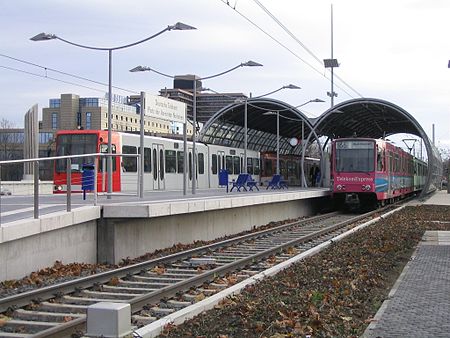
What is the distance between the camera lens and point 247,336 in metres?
6.83

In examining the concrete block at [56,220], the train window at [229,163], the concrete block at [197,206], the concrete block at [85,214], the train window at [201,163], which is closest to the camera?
the concrete block at [56,220]

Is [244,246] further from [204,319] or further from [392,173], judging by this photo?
[392,173]

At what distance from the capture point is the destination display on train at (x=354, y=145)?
3144 cm

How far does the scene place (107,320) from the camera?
20.0 feet

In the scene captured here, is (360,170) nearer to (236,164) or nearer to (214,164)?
(214,164)

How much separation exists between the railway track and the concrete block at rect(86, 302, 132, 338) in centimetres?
104

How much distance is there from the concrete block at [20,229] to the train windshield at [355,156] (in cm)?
2254

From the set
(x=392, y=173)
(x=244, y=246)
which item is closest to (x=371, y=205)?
(x=392, y=173)

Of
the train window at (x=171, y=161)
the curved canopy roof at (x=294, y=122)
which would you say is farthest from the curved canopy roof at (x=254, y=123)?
the train window at (x=171, y=161)

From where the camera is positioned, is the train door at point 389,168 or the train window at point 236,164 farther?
the train window at point 236,164

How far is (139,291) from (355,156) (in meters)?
23.0

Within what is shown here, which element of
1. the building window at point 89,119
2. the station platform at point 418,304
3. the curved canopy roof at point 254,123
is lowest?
the station platform at point 418,304

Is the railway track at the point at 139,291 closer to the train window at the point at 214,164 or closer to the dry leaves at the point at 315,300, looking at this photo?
the dry leaves at the point at 315,300

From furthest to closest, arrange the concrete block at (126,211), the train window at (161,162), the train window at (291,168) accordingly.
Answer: the train window at (291,168) < the train window at (161,162) < the concrete block at (126,211)
